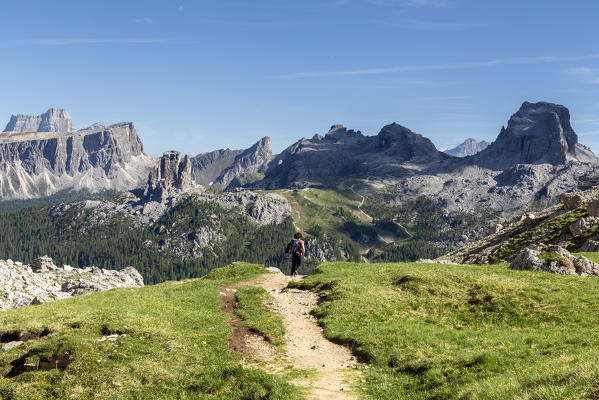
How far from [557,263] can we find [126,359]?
4003cm

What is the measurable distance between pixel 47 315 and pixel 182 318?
31.8ft

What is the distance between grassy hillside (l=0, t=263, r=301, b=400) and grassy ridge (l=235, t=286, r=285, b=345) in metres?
2.42

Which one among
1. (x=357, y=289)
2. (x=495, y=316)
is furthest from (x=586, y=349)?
(x=357, y=289)

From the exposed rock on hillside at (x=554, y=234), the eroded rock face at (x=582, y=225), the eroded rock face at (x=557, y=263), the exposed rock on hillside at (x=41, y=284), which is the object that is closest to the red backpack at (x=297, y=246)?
the eroded rock face at (x=557, y=263)

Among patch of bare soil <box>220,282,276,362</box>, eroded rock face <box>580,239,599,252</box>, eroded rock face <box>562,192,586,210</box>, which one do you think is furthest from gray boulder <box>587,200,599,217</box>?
patch of bare soil <box>220,282,276,362</box>

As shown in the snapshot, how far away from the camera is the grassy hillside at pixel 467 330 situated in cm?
1652

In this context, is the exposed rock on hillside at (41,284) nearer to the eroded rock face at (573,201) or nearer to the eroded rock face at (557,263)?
the eroded rock face at (557,263)

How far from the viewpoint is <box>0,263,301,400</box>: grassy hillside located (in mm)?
18406

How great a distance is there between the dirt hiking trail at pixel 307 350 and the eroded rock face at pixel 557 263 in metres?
23.1

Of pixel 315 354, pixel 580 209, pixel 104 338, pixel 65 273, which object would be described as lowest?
pixel 65 273

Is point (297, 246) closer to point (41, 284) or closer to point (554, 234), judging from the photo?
point (554, 234)

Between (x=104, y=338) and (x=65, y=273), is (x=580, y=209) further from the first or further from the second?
(x=65, y=273)

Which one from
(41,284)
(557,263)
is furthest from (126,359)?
(41,284)

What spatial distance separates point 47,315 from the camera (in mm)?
28734
